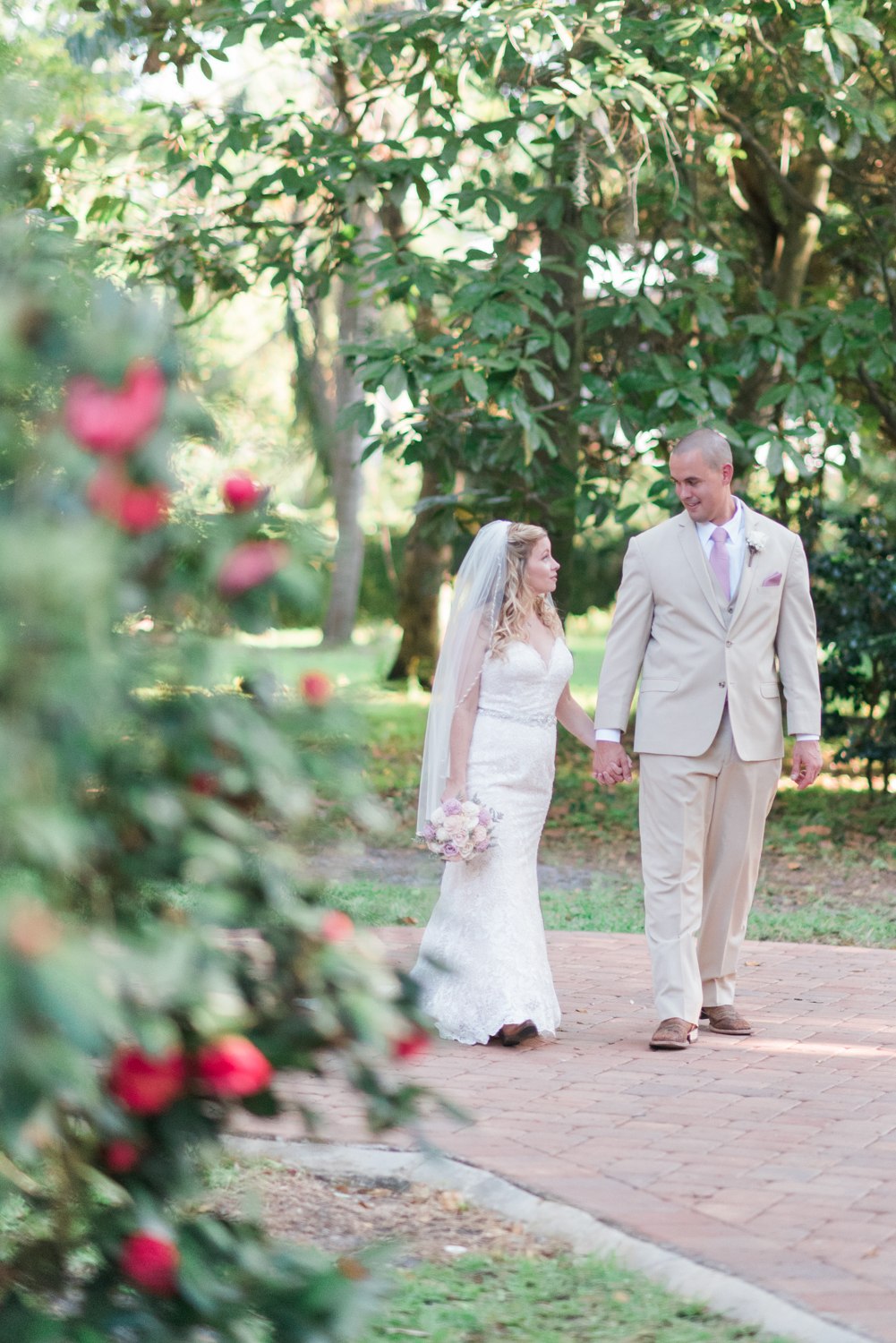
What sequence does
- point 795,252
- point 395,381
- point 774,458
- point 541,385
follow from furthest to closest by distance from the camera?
point 795,252 < point 774,458 < point 395,381 < point 541,385

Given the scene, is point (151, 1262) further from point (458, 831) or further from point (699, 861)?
point (699, 861)

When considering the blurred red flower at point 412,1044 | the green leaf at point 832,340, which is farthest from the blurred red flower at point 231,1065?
the green leaf at point 832,340

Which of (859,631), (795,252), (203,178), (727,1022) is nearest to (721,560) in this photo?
(727,1022)

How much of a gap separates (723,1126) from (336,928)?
10.4ft

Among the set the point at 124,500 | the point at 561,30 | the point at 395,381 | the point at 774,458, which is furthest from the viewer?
the point at 774,458

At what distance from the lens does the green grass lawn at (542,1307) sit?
10.5 ft

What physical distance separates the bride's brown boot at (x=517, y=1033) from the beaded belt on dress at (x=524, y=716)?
49.0 inches

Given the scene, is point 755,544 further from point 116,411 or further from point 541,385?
point 116,411

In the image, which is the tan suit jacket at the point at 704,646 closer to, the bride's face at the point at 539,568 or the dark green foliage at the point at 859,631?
the bride's face at the point at 539,568

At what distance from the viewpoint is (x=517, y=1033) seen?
225 inches

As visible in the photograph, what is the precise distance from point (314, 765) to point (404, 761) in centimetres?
1273

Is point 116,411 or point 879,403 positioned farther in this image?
point 879,403

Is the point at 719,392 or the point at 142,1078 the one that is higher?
the point at 719,392

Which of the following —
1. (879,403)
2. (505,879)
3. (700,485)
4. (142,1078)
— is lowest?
(505,879)
